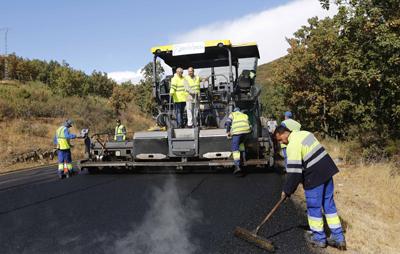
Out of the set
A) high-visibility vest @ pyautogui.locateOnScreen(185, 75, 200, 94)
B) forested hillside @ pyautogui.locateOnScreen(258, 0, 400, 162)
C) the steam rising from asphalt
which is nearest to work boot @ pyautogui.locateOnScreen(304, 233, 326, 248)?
the steam rising from asphalt

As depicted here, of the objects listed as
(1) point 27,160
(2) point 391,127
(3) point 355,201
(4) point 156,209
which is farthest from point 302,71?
(4) point 156,209

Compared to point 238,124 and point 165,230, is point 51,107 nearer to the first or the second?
point 238,124

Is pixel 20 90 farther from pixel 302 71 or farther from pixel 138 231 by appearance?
pixel 138 231

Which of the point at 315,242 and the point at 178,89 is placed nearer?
the point at 315,242

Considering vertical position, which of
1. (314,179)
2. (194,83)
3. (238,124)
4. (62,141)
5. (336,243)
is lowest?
(336,243)

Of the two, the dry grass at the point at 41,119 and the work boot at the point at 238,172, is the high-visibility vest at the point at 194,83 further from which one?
the dry grass at the point at 41,119

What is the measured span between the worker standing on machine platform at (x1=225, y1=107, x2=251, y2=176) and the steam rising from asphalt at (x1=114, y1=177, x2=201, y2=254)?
192 cm

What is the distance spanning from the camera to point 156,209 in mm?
5691

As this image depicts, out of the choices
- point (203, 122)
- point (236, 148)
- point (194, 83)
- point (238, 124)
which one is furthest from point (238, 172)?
point (194, 83)

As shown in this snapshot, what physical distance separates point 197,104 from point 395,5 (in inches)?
198

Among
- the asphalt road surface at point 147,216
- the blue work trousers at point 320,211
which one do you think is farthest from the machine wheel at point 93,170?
the blue work trousers at point 320,211

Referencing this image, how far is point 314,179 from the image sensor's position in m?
4.12

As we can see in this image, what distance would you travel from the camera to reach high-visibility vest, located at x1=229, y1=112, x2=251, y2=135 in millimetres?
7957

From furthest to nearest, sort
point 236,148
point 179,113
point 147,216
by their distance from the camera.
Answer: point 179,113 < point 236,148 < point 147,216
